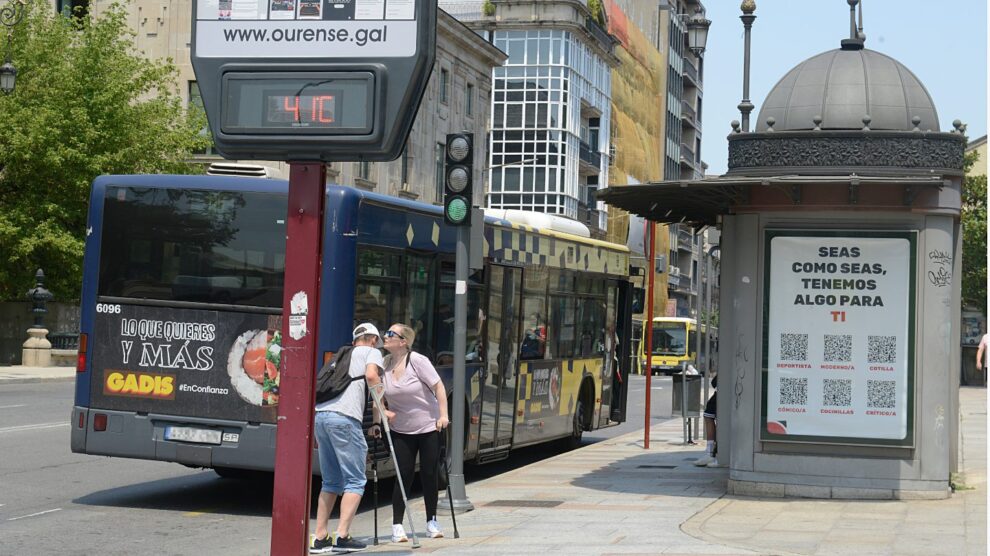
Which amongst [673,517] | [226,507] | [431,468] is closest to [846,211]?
[673,517]

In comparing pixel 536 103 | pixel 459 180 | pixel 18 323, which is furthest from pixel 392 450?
pixel 536 103

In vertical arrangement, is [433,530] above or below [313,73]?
below

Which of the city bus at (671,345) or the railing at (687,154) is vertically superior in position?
the railing at (687,154)

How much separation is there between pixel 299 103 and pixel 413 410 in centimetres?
430

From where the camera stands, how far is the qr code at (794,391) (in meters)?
13.9

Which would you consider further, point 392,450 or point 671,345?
point 671,345

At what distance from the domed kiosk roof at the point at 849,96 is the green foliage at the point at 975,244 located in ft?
170

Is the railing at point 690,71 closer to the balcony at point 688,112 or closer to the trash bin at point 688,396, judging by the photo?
the balcony at point 688,112

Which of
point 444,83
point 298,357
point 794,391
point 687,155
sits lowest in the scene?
point 794,391

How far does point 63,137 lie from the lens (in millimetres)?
42625

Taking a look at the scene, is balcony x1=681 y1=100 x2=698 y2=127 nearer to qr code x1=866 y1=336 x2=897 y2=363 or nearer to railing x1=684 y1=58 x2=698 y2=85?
railing x1=684 y1=58 x2=698 y2=85

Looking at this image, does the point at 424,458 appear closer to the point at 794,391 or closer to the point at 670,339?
the point at 794,391

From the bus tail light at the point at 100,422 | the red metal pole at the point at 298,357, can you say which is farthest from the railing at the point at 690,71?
the red metal pole at the point at 298,357

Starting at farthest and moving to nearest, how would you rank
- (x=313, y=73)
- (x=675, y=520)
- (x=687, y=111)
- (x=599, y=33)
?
(x=687, y=111), (x=599, y=33), (x=675, y=520), (x=313, y=73)
